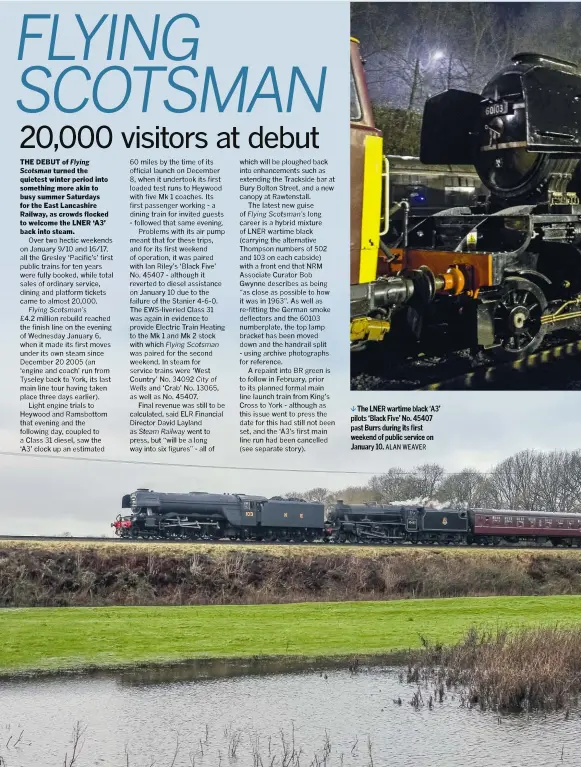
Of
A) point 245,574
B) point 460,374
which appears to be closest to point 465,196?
point 460,374

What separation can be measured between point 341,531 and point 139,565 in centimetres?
1489

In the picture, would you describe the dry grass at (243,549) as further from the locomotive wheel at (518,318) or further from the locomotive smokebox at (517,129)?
the locomotive smokebox at (517,129)

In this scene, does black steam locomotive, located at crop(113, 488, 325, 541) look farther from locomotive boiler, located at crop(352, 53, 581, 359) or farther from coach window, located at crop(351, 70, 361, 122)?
coach window, located at crop(351, 70, 361, 122)

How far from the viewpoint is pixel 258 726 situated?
18.2 metres

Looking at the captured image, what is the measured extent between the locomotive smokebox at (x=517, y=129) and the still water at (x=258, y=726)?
14.1m

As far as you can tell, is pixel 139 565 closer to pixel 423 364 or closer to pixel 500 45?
pixel 423 364

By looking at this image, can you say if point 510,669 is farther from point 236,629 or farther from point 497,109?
point 497,109

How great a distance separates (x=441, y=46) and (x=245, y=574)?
19.3 meters

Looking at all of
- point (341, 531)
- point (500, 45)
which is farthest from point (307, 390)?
point (341, 531)

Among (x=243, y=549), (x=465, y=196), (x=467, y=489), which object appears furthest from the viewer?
(x=467, y=489)

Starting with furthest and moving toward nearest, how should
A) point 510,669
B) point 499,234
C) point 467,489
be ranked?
point 467,489 < point 499,234 < point 510,669

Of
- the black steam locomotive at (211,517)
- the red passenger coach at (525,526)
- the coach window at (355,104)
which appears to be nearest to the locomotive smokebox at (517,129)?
the coach window at (355,104)

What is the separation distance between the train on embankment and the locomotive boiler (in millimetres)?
22386

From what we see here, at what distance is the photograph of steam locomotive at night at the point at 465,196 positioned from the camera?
25250 mm
